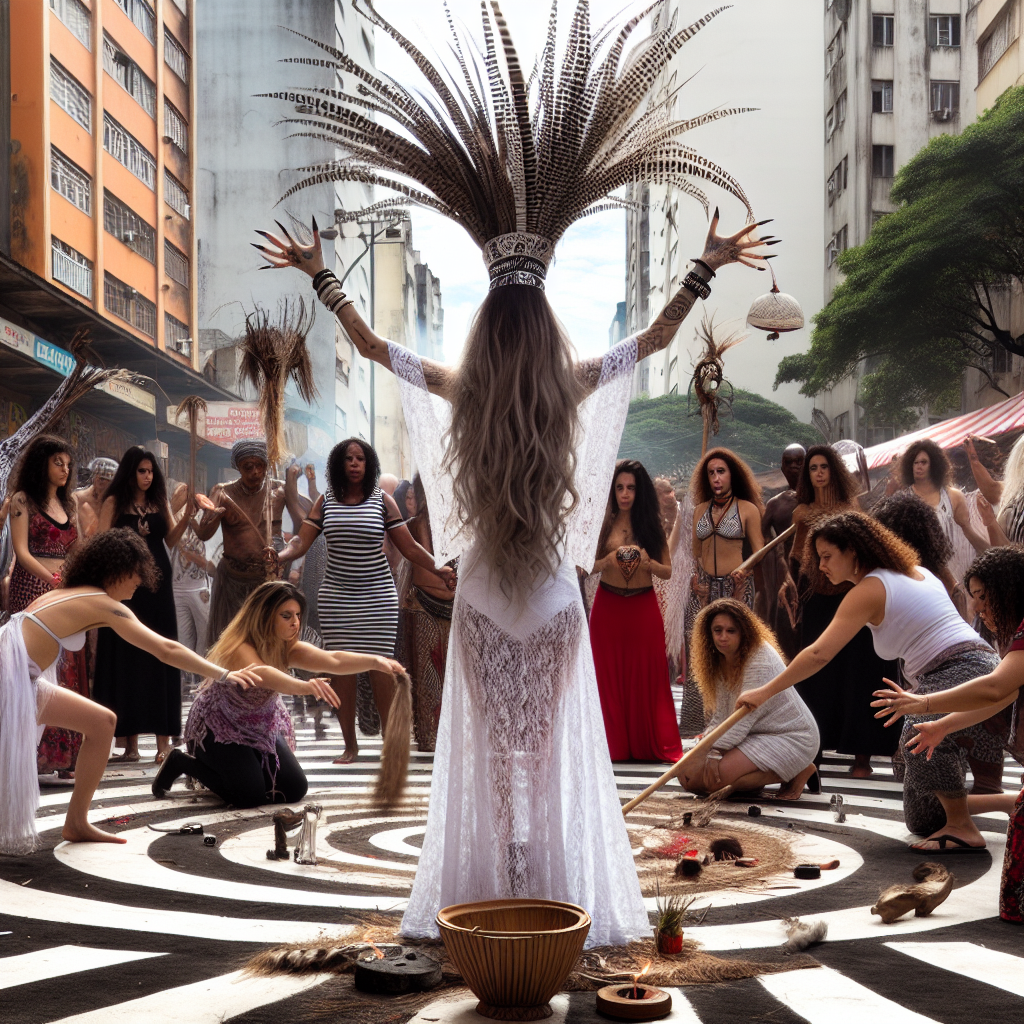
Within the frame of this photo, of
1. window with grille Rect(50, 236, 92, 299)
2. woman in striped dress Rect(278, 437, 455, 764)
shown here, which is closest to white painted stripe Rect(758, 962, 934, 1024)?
woman in striped dress Rect(278, 437, 455, 764)

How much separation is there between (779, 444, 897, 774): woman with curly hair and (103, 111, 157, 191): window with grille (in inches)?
717

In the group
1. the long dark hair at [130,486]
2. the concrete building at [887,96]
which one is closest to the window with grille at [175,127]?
the concrete building at [887,96]

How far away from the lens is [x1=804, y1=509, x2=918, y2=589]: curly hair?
5.08 meters

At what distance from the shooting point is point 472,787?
143 inches

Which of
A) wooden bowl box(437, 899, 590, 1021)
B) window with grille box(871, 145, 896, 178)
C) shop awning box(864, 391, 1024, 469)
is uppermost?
window with grille box(871, 145, 896, 178)

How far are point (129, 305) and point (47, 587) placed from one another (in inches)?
724

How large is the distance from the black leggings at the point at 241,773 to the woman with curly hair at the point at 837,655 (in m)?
2.87

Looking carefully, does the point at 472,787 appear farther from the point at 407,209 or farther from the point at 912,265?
the point at 912,265

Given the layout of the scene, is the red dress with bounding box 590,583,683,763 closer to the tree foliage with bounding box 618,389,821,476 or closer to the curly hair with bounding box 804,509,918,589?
the curly hair with bounding box 804,509,918,589

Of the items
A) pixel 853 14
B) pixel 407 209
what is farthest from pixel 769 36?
pixel 407 209

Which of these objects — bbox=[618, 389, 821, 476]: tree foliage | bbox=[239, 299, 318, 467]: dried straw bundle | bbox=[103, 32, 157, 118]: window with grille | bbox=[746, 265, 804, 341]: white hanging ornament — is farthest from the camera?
bbox=[618, 389, 821, 476]: tree foliage

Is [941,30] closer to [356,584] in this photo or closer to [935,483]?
[935,483]

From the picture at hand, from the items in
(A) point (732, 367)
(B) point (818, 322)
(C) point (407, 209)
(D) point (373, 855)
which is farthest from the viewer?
(A) point (732, 367)

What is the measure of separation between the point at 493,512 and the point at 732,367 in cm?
4565
